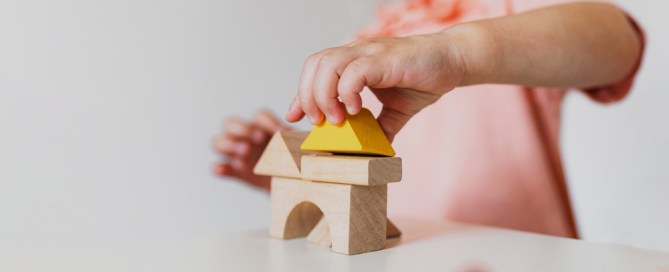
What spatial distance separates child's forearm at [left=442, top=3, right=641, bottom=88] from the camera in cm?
50

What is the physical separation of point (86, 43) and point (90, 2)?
66mm

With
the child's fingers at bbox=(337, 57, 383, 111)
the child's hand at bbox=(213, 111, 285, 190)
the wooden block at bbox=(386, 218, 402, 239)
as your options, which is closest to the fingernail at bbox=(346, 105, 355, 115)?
the child's fingers at bbox=(337, 57, 383, 111)

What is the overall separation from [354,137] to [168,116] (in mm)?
795

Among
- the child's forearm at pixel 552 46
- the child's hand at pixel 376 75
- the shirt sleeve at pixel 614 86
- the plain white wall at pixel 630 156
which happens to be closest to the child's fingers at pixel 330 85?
the child's hand at pixel 376 75

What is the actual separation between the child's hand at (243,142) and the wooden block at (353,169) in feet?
0.81

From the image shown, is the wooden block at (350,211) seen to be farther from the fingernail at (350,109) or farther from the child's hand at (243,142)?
the child's hand at (243,142)

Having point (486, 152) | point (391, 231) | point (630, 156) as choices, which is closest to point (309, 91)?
point (391, 231)

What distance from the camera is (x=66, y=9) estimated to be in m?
0.94

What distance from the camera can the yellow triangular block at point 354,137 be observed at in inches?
15.9

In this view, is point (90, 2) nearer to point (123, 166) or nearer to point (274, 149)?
point (123, 166)

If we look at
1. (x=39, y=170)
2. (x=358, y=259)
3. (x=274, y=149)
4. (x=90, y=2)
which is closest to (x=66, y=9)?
(x=90, y=2)

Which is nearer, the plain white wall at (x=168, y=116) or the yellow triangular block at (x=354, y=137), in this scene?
the yellow triangular block at (x=354, y=137)

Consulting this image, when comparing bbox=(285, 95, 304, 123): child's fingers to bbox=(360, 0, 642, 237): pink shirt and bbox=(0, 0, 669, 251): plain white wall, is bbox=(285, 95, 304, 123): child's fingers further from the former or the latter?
bbox=(0, 0, 669, 251): plain white wall

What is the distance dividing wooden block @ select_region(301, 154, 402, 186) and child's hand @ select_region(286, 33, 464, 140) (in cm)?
3
